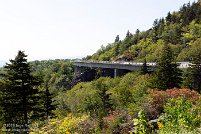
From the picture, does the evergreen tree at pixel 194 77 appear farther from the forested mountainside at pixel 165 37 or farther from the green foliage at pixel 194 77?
the forested mountainside at pixel 165 37

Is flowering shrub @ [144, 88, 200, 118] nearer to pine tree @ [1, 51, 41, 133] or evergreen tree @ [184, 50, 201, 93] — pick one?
pine tree @ [1, 51, 41, 133]

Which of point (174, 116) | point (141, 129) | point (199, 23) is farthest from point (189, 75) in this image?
point (199, 23)

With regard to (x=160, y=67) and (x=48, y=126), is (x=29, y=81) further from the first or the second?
(x=160, y=67)

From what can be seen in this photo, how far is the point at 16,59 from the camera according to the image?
30.7 meters

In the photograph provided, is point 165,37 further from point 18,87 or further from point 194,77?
point 18,87

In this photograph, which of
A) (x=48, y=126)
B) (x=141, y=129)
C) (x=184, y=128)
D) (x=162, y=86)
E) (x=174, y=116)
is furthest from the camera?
(x=162, y=86)

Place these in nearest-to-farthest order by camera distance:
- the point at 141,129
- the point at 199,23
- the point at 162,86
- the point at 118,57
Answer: the point at 141,129
the point at 162,86
the point at 199,23
the point at 118,57

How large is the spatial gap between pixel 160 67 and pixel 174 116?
2904 cm

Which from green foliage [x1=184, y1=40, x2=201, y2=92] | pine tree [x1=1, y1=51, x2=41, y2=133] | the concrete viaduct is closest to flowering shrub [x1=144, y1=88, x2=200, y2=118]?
pine tree [x1=1, y1=51, x2=41, y2=133]

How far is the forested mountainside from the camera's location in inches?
4371

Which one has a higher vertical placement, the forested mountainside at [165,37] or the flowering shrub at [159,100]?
the forested mountainside at [165,37]

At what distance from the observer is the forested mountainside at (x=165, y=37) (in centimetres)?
11102

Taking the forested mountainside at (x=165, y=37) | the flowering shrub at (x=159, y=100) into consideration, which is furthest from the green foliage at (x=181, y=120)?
the forested mountainside at (x=165, y=37)

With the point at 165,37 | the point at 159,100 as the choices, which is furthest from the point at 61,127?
the point at 165,37
